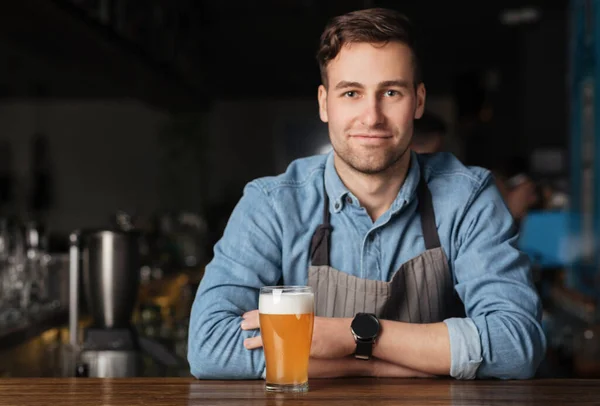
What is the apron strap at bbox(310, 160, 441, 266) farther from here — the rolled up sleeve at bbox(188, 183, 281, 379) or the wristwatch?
the wristwatch

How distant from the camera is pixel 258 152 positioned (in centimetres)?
1353

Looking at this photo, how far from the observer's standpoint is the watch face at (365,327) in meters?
1.56

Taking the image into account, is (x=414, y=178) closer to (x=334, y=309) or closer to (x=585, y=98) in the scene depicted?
(x=334, y=309)

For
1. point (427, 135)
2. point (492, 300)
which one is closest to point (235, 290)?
point (492, 300)

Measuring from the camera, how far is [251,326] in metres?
1.67

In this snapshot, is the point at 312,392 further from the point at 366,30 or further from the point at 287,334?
the point at 366,30

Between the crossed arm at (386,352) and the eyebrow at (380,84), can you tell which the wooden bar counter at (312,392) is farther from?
the eyebrow at (380,84)

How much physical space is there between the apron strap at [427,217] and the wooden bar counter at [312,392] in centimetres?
43

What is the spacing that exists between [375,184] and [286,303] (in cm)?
58

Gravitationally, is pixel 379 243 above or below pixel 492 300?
above

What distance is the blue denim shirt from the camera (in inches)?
67.5

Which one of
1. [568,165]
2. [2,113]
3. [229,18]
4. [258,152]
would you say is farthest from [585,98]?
[2,113]

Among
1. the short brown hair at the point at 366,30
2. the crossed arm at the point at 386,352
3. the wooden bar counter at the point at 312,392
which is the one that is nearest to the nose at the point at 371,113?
the short brown hair at the point at 366,30

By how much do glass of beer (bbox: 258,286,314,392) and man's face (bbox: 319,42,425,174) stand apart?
19.2 inches
